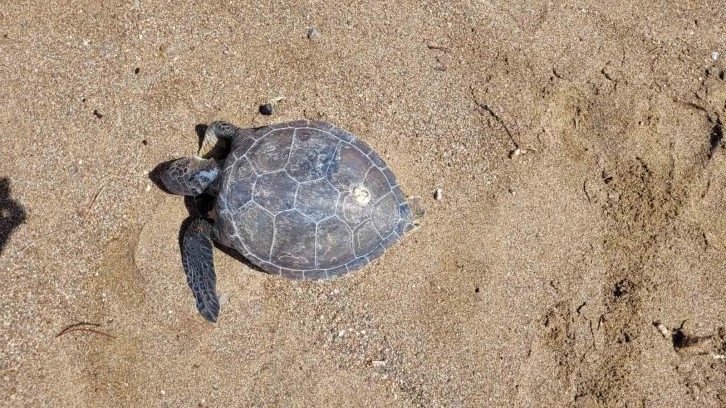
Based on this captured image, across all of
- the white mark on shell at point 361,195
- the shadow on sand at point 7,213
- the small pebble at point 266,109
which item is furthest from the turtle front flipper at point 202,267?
the shadow on sand at point 7,213

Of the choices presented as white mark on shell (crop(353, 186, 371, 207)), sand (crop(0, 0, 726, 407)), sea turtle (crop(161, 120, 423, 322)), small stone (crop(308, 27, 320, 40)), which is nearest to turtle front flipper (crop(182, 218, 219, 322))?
sea turtle (crop(161, 120, 423, 322))

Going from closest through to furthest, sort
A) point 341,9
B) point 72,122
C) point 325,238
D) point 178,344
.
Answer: point 325,238 < point 178,344 < point 72,122 < point 341,9

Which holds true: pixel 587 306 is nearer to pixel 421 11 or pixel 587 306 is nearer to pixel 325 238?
pixel 325 238

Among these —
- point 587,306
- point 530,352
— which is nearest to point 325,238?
point 530,352

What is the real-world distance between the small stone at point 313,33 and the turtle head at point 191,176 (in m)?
1.48

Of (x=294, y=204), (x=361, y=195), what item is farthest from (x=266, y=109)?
(x=361, y=195)

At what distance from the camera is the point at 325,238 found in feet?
11.2

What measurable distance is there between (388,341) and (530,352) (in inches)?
45.9

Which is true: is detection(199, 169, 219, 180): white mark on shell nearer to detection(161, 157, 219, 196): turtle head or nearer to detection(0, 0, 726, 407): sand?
detection(161, 157, 219, 196): turtle head

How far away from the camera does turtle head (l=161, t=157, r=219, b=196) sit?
12.1 ft

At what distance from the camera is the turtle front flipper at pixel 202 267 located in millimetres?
3693

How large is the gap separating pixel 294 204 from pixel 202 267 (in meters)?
1.03

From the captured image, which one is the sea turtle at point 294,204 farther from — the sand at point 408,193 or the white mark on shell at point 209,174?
the sand at point 408,193

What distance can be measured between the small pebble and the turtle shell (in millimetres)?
461
